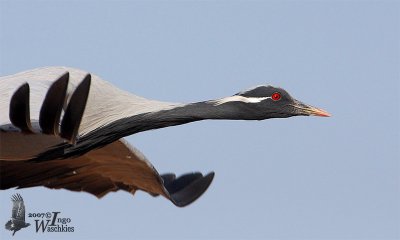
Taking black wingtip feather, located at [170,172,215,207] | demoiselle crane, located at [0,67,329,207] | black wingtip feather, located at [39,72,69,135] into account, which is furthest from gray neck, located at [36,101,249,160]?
black wingtip feather, located at [170,172,215,207]

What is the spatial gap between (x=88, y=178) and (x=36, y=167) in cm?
97

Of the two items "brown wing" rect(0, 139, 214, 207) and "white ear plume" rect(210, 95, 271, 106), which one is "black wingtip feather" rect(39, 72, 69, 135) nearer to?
"white ear plume" rect(210, 95, 271, 106)

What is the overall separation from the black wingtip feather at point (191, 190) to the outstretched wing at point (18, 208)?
209cm

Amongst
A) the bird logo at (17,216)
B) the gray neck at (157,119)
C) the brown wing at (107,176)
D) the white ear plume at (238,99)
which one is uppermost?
the white ear plume at (238,99)

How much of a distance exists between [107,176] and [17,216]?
1.64m

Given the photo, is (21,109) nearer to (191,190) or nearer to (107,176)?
(107,176)

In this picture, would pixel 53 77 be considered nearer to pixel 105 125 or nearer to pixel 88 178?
pixel 105 125

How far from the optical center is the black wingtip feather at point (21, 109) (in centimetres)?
905

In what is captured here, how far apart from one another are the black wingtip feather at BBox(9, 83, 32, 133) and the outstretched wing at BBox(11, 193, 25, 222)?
3.17 metres

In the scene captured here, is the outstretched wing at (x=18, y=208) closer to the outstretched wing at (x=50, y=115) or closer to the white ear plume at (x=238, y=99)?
the outstretched wing at (x=50, y=115)

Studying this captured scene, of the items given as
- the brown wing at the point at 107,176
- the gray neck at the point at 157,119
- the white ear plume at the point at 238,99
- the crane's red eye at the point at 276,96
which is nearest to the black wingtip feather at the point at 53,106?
the gray neck at the point at 157,119

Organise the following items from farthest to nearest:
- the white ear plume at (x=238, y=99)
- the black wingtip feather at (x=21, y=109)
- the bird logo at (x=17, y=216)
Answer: the bird logo at (x=17, y=216) → the white ear plume at (x=238, y=99) → the black wingtip feather at (x=21, y=109)

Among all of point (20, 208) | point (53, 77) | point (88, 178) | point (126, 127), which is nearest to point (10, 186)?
point (20, 208)

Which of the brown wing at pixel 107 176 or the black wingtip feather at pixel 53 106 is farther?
the brown wing at pixel 107 176
